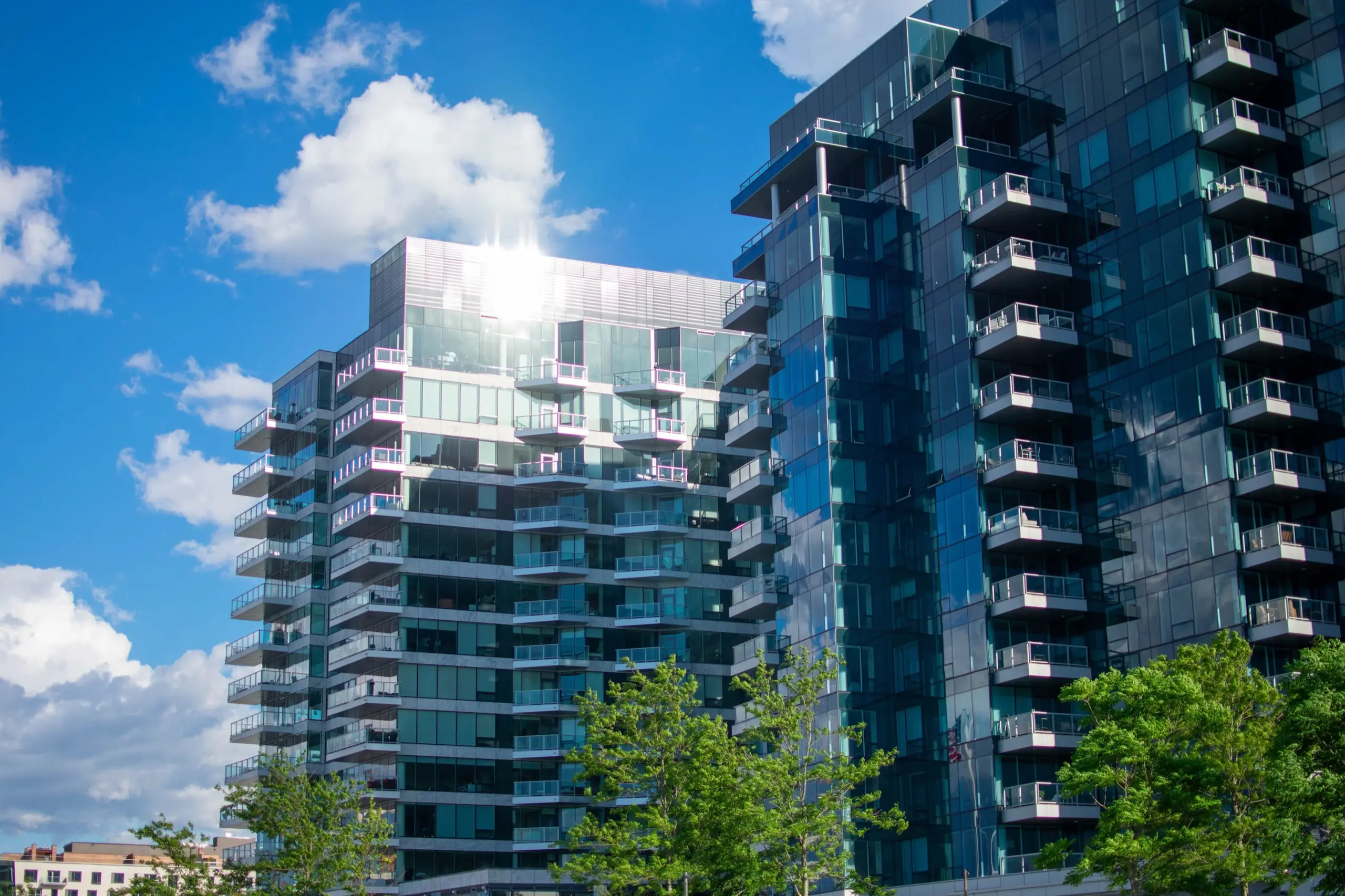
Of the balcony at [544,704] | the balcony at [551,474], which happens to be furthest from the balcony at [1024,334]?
the balcony at [544,704]

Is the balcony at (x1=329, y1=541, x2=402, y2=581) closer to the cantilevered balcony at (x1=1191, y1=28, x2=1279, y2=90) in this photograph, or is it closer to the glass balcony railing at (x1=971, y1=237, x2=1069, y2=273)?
the glass balcony railing at (x1=971, y1=237, x2=1069, y2=273)

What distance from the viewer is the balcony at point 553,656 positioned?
105m

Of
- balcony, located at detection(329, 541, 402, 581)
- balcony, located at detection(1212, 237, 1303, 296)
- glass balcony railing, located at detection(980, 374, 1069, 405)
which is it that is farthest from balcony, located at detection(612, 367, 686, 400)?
balcony, located at detection(1212, 237, 1303, 296)

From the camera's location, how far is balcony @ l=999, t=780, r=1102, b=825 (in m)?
69.6

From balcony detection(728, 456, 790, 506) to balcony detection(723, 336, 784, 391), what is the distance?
488 centimetres

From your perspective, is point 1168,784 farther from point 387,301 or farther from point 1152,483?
point 387,301

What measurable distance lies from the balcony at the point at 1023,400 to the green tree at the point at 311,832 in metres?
33.3

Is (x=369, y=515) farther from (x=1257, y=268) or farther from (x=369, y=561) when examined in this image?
(x=1257, y=268)

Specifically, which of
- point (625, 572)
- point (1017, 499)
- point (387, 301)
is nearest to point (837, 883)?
point (1017, 499)

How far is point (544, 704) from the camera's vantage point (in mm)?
104125

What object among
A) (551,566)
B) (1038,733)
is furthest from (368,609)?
(1038,733)

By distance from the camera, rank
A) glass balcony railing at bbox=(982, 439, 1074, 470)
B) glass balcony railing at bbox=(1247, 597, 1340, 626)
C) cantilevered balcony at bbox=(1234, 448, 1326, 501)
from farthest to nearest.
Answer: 1. glass balcony railing at bbox=(982, 439, 1074, 470)
2. cantilevered balcony at bbox=(1234, 448, 1326, 501)
3. glass balcony railing at bbox=(1247, 597, 1340, 626)

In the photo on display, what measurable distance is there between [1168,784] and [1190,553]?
19943 millimetres

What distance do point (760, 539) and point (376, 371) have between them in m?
33.8
